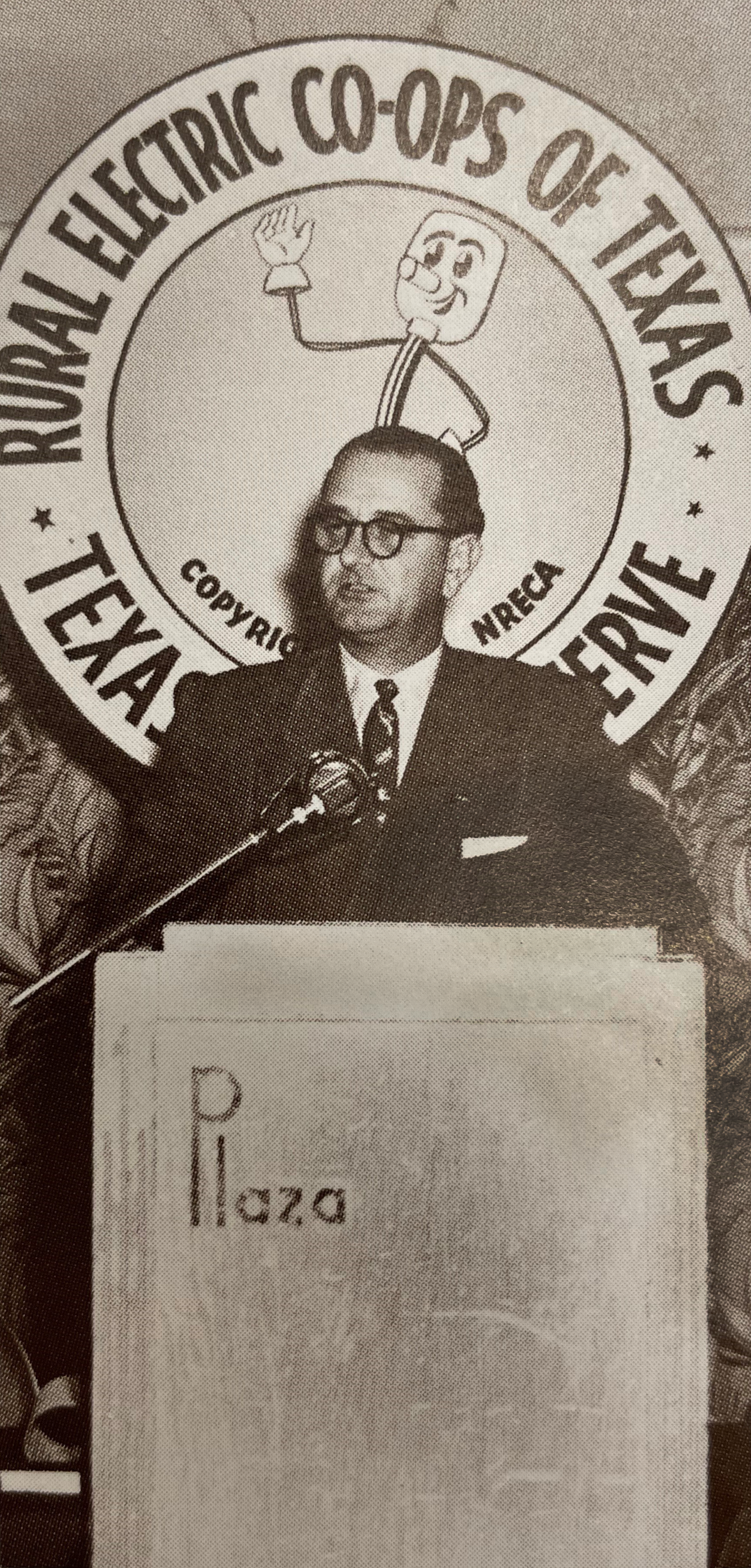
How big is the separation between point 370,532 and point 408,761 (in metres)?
0.32

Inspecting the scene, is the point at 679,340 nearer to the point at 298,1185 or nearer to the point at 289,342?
the point at 289,342

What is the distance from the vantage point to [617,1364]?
1.57 meters

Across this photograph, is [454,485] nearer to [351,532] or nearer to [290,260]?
[351,532]

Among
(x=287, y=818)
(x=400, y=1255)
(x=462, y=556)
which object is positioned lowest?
(x=400, y=1255)

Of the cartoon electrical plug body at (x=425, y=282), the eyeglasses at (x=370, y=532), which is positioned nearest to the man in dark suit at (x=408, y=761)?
the eyeglasses at (x=370, y=532)

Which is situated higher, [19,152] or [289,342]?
[19,152]

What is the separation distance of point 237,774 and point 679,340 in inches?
33.8

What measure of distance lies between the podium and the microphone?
0.07m

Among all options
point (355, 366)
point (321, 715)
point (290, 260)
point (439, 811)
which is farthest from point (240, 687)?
point (290, 260)

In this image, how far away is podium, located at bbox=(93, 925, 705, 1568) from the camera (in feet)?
5.14

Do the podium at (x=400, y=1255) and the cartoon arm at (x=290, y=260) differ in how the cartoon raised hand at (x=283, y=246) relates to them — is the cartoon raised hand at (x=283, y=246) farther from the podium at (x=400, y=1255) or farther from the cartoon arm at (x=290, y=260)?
the podium at (x=400, y=1255)

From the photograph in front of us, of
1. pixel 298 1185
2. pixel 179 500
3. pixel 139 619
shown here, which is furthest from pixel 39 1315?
pixel 179 500

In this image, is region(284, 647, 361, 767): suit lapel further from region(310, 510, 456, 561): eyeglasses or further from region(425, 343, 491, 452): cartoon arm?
region(425, 343, 491, 452): cartoon arm

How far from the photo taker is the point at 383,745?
170cm
